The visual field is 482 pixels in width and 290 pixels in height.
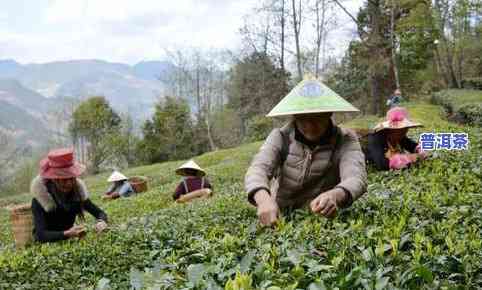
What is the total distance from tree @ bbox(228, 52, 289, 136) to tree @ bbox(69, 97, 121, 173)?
418 inches

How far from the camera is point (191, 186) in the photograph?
9656 millimetres

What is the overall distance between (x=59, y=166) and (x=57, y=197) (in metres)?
0.32

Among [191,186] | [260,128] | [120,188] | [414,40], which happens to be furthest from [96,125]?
[191,186]

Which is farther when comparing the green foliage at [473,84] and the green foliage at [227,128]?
the green foliage at [227,128]

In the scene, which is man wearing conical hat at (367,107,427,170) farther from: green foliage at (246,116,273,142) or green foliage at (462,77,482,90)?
green foliage at (246,116,273,142)

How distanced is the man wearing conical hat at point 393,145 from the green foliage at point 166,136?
1305 inches

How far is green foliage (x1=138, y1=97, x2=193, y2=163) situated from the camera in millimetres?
39281

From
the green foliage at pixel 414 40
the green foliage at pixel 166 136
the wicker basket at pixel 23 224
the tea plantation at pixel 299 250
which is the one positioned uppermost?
the green foliage at pixel 414 40

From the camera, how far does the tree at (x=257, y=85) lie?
3841cm

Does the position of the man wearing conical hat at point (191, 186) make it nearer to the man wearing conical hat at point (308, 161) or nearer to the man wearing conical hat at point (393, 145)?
the man wearing conical hat at point (393, 145)

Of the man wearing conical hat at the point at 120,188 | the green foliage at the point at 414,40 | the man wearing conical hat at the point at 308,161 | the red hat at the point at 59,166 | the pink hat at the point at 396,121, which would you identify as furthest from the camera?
the green foliage at the point at 414,40

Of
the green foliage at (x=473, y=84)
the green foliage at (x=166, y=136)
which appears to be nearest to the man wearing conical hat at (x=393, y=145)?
the green foliage at (x=473, y=84)

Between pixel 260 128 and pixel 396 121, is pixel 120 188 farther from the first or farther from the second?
pixel 260 128

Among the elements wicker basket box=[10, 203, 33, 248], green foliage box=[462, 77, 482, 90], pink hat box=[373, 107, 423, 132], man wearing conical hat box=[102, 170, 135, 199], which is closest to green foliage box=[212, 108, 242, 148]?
green foliage box=[462, 77, 482, 90]
